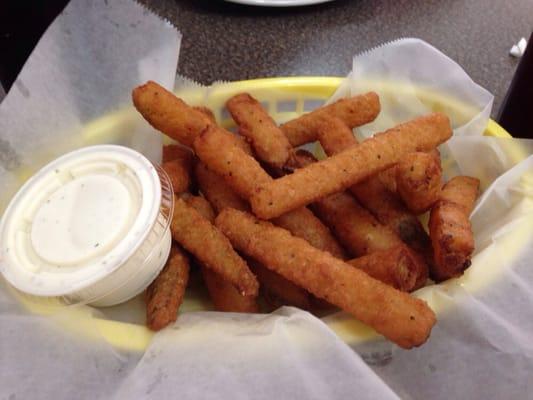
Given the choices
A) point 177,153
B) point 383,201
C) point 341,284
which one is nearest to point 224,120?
point 177,153

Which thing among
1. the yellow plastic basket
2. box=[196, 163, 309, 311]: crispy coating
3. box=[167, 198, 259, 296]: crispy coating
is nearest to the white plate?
the yellow plastic basket

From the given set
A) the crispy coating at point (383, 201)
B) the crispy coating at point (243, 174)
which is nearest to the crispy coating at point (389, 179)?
the crispy coating at point (383, 201)

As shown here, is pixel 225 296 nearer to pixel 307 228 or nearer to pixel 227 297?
pixel 227 297

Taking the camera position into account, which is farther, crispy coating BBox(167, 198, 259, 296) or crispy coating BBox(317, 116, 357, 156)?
crispy coating BBox(317, 116, 357, 156)

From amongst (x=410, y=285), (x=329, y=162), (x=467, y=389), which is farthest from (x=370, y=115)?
(x=467, y=389)

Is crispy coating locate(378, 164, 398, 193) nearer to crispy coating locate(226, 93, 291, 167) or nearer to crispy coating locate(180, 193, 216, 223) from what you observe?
crispy coating locate(226, 93, 291, 167)

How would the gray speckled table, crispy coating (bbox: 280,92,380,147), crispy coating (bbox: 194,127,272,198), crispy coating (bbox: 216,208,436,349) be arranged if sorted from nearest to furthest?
crispy coating (bbox: 216,208,436,349) < crispy coating (bbox: 194,127,272,198) < crispy coating (bbox: 280,92,380,147) < the gray speckled table

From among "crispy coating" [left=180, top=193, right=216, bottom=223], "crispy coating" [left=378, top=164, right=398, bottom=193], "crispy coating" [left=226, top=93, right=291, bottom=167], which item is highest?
"crispy coating" [left=226, top=93, right=291, bottom=167]

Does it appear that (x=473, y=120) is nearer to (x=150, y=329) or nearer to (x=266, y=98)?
(x=266, y=98)
